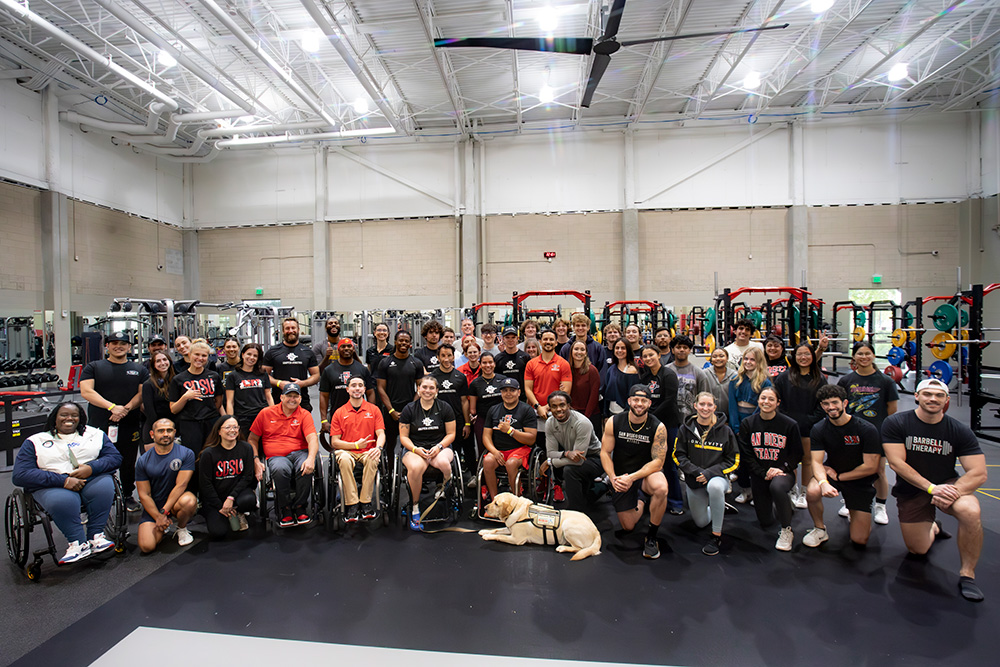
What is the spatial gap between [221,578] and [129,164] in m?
13.5

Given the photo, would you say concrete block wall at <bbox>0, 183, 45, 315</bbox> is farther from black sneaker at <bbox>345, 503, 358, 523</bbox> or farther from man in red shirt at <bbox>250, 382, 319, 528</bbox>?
black sneaker at <bbox>345, 503, 358, 523</bbox>

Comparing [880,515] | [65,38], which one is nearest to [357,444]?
[880,515]

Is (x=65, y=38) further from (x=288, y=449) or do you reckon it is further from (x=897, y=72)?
(x=897, y=72)

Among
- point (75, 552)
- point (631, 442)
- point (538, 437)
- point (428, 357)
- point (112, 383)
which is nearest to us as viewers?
point (75, 552)

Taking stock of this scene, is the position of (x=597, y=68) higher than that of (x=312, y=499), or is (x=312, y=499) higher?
(x=597, y=68)

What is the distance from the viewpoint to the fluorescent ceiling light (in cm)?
962

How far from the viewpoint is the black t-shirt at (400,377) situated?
4.23 meters

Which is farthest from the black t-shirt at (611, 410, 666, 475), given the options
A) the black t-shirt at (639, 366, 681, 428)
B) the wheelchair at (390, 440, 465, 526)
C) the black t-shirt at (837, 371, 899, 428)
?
the black t-shirt at (837, 371, 899, 428)

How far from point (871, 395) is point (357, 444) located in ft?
13.2

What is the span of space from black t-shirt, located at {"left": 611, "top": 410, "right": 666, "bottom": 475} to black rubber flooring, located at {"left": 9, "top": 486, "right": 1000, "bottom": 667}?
53cm

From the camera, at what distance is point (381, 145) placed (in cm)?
1309

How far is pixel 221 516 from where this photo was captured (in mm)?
3363

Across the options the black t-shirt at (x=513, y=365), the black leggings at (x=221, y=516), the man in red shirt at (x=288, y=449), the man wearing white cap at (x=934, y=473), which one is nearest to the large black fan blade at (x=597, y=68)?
the black t-shirt at (x=513, y=365)

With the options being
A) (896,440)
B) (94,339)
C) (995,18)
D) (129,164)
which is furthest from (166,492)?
(995,18)
